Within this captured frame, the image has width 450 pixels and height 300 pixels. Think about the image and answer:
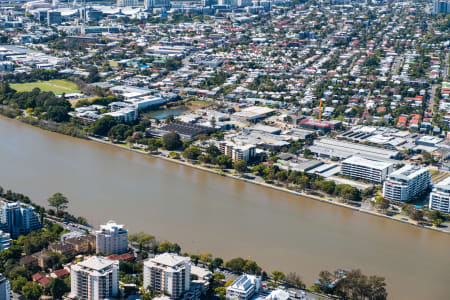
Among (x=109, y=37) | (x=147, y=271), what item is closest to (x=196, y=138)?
(x=147, y=271)

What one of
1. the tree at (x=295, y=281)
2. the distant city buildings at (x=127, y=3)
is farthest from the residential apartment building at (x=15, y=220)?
the distant city buildings at (x=127, y=3)

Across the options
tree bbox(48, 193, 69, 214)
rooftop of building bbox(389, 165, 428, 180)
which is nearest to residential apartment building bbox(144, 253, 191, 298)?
tree bbox(48, 193, 69, 214)

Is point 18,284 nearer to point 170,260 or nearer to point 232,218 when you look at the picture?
point 170,260

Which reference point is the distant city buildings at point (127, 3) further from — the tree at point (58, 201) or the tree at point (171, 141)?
the tree at point (58, 201)

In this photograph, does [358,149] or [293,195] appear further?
[358,149]

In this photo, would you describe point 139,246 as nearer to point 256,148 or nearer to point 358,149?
point 256,148
